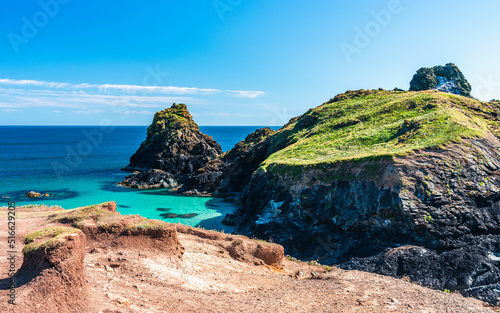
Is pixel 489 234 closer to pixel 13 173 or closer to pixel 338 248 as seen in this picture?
pixel 338 248

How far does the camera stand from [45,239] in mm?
12047

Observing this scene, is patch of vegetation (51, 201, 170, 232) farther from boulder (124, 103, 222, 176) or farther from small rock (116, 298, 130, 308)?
boulder (124, 103, 222, 176)

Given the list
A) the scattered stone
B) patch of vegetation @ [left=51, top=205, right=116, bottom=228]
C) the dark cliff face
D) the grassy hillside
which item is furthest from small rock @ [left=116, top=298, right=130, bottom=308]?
the scattered stone

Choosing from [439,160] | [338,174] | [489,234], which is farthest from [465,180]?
[338,174]

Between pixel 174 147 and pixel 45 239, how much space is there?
67.8 m

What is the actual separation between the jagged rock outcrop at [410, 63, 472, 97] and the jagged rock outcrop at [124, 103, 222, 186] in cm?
4789

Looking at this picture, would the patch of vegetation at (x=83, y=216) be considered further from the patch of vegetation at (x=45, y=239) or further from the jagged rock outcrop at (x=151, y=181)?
the jagged rock outcrop at (x=151, y=181)

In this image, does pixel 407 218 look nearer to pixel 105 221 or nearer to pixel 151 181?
pixel 105 221

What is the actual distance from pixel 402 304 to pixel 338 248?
10.8 meters

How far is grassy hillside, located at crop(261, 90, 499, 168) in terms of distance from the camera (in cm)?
3238

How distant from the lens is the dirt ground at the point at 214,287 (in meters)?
12.5

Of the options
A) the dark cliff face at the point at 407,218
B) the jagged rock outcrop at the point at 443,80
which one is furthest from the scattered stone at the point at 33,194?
the jagged rock outcrop at the point at 443,80

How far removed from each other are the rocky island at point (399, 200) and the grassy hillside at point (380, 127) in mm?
202

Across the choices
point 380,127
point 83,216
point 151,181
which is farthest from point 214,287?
point 151,181
